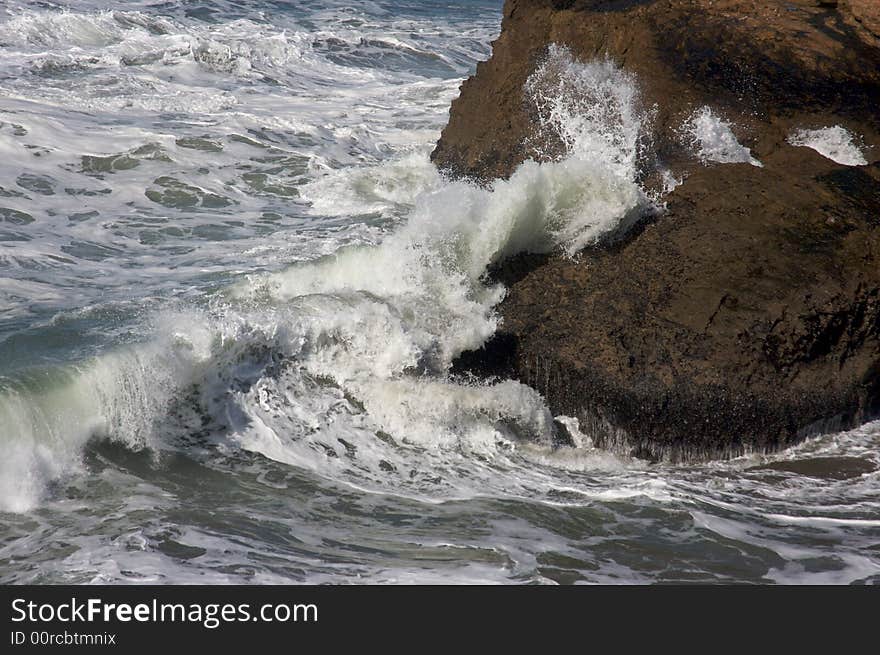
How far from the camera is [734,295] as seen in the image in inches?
224

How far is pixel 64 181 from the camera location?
32.7 ft

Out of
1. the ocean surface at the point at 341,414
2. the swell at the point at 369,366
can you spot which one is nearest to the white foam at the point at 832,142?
the ocean surface at the point at 341,414

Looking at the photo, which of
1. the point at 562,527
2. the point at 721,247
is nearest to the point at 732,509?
the point at 562,527

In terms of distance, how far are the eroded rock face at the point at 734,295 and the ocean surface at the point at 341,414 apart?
0.51 ft

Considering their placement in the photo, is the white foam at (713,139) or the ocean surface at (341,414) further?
the white foam at (713,139)

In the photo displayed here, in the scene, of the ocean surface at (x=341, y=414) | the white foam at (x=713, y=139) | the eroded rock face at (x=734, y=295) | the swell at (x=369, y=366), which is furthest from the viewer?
the white foam at (x=713, y=139)

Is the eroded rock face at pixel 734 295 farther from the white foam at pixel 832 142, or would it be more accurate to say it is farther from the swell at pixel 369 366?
the swell at pixel 369 366

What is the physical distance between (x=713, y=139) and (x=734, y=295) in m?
1.49

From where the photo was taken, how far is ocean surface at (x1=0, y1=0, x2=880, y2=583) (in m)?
4.52

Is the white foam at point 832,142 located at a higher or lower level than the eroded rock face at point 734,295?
higher

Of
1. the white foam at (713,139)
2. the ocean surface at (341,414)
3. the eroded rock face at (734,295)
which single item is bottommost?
the ocean surface at (341,414)

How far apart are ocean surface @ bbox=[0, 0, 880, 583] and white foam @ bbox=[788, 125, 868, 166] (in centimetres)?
3

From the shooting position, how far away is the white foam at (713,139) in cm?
657
